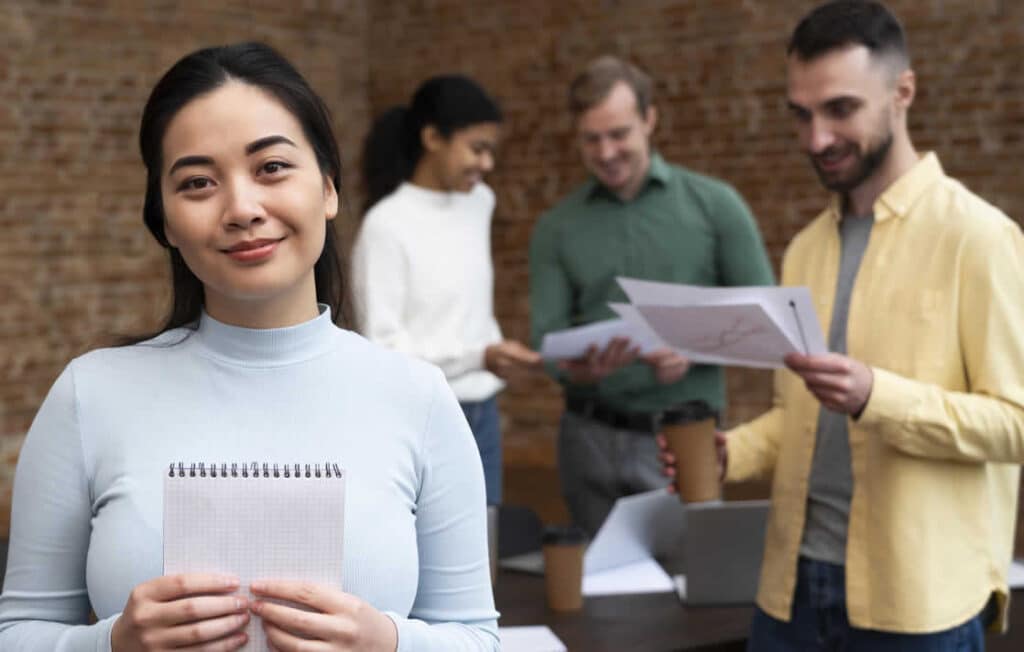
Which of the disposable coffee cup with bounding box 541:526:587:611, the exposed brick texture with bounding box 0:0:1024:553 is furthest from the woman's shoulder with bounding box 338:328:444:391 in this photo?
the exposed brick texture with bounding box 0:0:1024:553

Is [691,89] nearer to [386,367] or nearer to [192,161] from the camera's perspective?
[386,367]

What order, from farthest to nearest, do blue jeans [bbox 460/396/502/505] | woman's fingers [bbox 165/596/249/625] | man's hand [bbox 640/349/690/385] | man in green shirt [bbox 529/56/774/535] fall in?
blue jeans [bbox 460/396/502/505], man in green shirt [bbox 529/56/774/535], man's hand [bbox 640/349/690/385], woman's fingers [bbox 165/596/249/625]

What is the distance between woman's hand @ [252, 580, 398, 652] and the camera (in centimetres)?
111

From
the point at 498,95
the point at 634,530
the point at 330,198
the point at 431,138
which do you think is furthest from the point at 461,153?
the point at 498,95

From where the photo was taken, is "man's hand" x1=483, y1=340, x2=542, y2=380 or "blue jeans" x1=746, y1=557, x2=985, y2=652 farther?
"man's hand" x1=483, y1=340, x2=542, y2=380

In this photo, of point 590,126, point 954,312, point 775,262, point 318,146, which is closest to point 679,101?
point 775,262

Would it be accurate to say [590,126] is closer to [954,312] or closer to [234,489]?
[954,312]

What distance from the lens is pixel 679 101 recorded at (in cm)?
712

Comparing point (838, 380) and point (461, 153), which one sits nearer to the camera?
point (838, 380)

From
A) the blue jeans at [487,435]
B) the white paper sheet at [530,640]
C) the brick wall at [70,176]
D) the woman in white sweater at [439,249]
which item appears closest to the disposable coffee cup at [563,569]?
the white paper sheet at [530,640]

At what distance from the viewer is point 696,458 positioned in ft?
7.80

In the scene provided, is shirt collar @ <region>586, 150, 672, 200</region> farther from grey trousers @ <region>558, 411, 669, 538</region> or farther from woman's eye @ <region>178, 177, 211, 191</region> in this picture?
woman's eye @ <region>178, 177, 211, 191</region>

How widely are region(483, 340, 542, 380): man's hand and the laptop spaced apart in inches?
37.5

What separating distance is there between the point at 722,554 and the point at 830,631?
451mm
